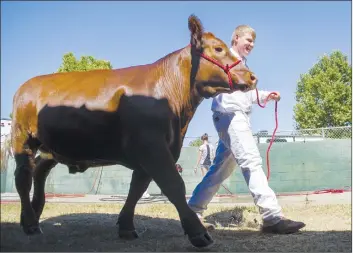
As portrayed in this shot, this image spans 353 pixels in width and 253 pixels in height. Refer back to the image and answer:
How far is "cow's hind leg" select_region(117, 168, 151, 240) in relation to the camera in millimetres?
3119

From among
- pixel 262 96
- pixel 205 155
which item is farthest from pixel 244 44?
pixel 205 155

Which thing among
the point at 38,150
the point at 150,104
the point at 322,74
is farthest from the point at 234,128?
the point at 322,74

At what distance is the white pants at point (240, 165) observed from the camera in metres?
3.39

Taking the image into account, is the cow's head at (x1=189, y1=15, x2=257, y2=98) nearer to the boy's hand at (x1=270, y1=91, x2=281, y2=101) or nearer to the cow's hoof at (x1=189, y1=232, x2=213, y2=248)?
the boy's hand at (x1=270, y1=91, x2=281, y2=101)

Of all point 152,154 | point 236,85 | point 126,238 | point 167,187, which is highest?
point 236,85

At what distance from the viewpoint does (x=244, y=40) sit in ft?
12.5

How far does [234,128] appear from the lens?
11.6ft

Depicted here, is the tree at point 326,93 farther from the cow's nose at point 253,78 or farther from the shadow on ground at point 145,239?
the cow's nose at point 253,78

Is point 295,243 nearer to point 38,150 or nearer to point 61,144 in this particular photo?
point 61,144

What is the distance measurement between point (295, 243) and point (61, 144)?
1852mm

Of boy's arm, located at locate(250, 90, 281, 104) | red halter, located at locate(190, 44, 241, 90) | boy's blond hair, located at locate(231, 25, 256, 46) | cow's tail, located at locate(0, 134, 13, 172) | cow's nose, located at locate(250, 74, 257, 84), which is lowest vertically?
cow's tail, located at locate(0, 134, 13, 172)

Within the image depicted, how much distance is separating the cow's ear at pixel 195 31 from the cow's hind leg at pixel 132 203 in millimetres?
1077

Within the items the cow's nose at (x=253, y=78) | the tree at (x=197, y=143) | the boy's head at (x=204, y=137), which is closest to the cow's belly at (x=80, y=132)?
the cow's nose at (x=253, y=78)

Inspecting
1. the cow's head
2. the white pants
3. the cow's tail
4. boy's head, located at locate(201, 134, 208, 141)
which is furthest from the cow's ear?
boy's head, located at locate(201, 134, 208, 141)
